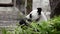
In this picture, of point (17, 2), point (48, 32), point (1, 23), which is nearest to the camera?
point (48, 32)

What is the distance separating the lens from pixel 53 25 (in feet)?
9.87

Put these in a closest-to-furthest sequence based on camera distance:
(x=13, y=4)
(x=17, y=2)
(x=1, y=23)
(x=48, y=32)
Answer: (x=48, y=32), (x=1, y=23), (x=13, y=4), (x=17, y=2)

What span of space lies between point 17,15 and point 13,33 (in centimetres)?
681

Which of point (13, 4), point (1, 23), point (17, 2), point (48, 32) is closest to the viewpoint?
point (48, 32)

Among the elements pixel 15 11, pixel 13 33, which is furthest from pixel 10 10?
pixel 13 33

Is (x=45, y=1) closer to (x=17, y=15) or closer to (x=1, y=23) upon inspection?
(x=17, y=15)

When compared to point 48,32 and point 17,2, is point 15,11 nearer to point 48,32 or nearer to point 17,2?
point 17,2

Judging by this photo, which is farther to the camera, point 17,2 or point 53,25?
point 17,2

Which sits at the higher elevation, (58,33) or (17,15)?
(58,33)

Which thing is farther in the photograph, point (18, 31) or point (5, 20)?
point (5, 20)

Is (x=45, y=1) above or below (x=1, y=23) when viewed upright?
above

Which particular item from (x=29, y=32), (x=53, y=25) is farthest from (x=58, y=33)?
(x=29, y=32)

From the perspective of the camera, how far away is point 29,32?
3000mm

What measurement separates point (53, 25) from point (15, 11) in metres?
7.11
